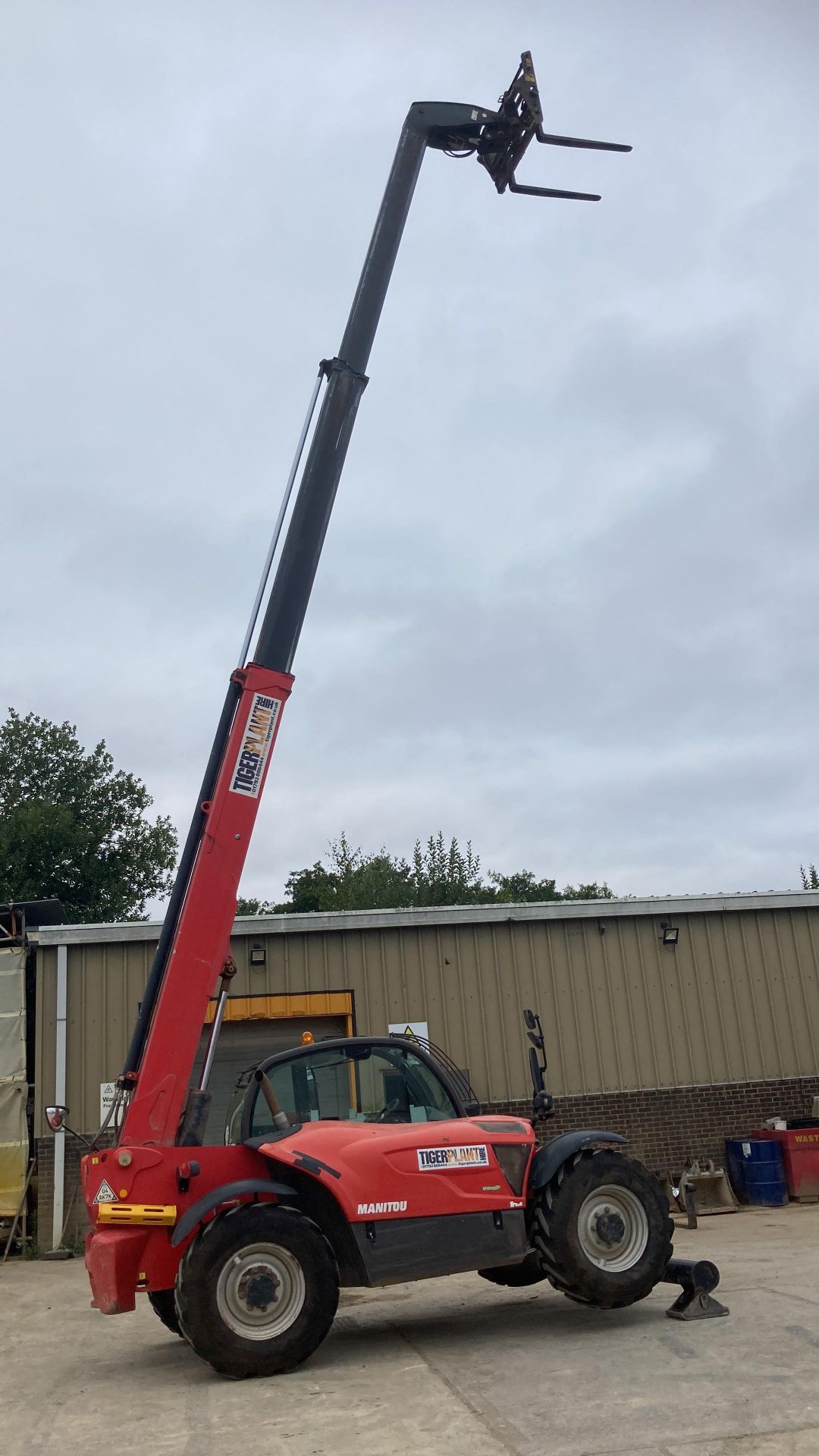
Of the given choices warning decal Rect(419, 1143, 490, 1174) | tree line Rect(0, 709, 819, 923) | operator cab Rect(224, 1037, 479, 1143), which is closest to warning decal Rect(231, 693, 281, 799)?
operator cab Rect(224, 1037, 479, 1143)

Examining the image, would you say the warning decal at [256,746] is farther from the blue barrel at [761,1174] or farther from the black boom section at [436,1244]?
the blue barrel at [761,1174]

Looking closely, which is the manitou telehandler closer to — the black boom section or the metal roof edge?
the black boom section

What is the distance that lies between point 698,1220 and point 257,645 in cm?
945

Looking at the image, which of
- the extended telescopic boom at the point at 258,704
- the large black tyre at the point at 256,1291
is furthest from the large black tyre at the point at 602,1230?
the extended telescopic boom at the point at 258,704

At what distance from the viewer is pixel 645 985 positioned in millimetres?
15547

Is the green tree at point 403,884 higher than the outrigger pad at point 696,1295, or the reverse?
the green tree at point 403,884

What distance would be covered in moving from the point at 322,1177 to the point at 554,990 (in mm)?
8963

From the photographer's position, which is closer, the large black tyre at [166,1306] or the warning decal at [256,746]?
the large black tyre at [166,1306]

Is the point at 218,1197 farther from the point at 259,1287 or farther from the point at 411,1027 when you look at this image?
the point at 411,1027

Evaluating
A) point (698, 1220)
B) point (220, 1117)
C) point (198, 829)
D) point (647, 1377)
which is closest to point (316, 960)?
point (220, 1117)

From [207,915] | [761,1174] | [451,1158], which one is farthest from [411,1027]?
[207,915]

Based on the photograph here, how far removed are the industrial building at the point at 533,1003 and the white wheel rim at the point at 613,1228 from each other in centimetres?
753

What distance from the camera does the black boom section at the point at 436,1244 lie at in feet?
22.1

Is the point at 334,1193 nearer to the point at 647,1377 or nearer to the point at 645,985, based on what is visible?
the point at 647,1377
